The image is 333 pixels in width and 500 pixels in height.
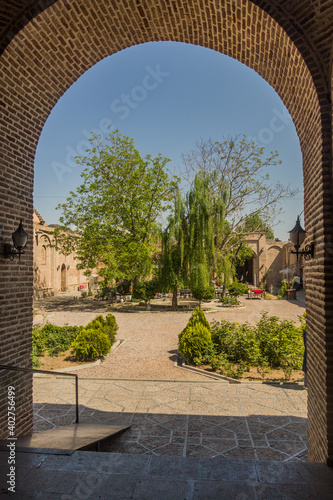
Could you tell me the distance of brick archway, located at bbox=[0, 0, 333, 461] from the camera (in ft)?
10.7

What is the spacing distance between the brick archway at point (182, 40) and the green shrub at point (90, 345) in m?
4.11

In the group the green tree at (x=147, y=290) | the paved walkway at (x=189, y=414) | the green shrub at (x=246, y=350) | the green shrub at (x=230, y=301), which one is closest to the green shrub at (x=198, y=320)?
the green shrub at (x=246, y=350)

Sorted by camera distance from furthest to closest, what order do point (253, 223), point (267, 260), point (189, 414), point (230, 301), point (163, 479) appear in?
point (267, 260) → point (253, 223) → point (230, 301) → point (189, 414) → point (163, 479)

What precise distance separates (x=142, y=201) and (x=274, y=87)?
14.8 m

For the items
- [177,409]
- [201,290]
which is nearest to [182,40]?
[177,409]

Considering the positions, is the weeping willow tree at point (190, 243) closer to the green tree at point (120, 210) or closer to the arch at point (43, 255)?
the green tree at point (120, 210)

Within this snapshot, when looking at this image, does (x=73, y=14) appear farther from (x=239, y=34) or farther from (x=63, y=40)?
(x=239, y=34)

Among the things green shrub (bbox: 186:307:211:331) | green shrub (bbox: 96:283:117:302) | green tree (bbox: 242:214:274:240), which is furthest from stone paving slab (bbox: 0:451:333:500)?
green tree (bbox: 242:214:274:240)

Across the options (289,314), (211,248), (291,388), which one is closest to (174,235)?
(211,248)

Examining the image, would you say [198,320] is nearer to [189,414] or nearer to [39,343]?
[189,414]

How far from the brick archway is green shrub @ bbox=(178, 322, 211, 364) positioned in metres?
4.40

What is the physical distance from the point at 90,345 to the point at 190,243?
8.92 m

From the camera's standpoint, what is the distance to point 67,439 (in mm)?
3963

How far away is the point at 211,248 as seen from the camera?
16688 millimetres
